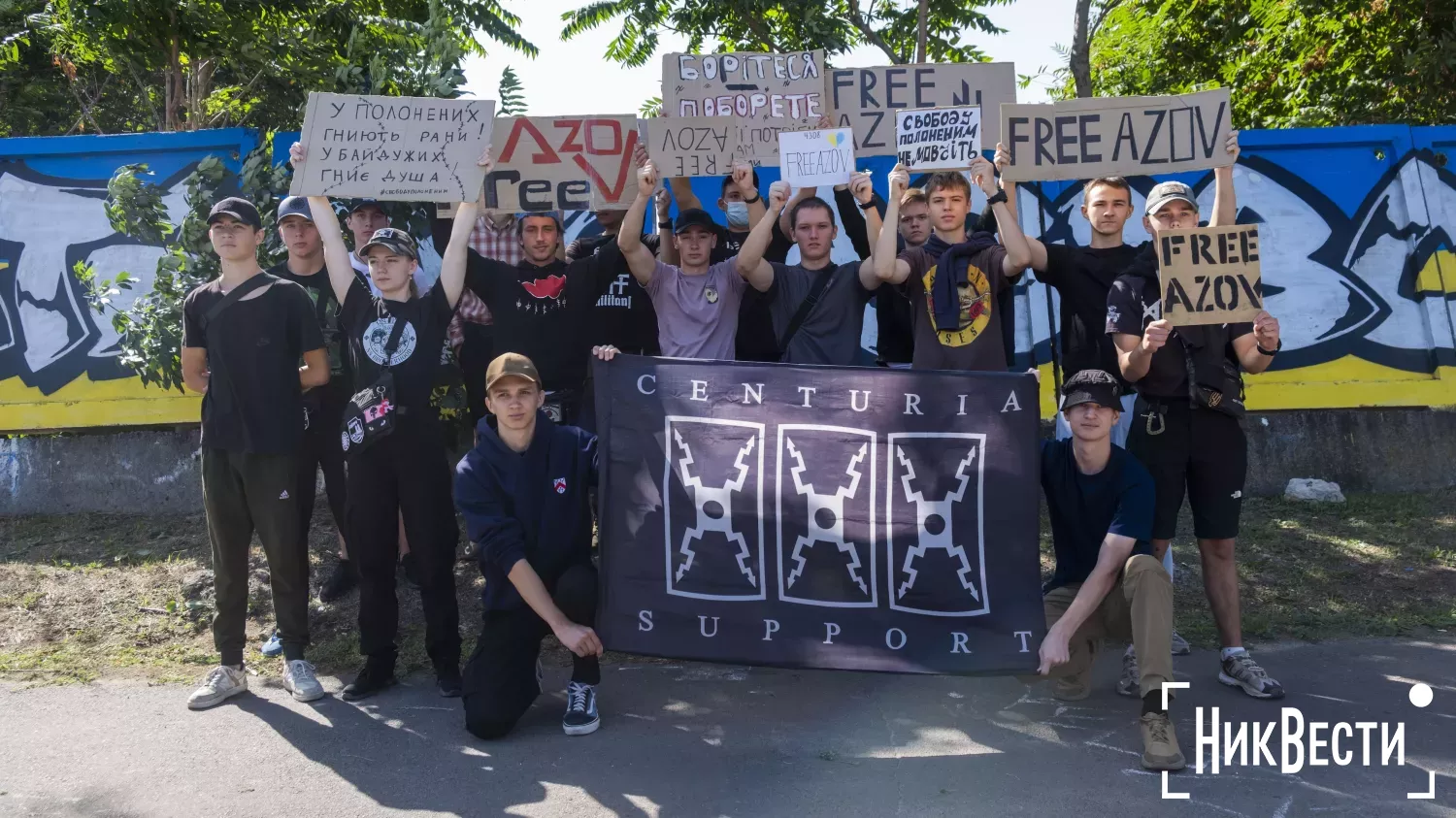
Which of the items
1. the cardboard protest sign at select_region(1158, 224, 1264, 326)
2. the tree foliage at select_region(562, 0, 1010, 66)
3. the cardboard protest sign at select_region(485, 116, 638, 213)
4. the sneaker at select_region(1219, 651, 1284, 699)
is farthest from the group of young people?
the tree foliage at select_region(562, 0, 1010, 66)

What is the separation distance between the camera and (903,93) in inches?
253

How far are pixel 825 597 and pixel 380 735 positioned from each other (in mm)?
1801

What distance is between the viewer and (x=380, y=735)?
15.1 feet

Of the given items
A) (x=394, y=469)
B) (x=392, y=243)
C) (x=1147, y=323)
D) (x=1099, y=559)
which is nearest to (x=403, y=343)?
(x=392, y=243)

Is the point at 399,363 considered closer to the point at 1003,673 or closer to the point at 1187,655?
the point at 1003,673

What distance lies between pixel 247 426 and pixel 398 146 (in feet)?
4.82

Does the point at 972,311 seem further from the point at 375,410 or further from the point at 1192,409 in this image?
the point at 375,410

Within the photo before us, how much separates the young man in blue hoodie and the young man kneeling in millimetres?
1793

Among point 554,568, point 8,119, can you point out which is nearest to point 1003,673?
point 554,568

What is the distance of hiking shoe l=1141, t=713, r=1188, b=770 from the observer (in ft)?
13.4

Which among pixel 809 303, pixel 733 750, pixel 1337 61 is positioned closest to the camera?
pixel 733 750

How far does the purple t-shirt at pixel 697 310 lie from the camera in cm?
552

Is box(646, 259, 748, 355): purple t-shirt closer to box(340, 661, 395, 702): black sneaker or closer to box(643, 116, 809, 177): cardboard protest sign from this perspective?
box(643, 116, 809, 177): cardboard protest sign

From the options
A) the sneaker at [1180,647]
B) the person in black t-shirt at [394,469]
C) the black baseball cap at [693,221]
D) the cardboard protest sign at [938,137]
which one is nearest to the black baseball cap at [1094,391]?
the sneaker at [1180,647]
